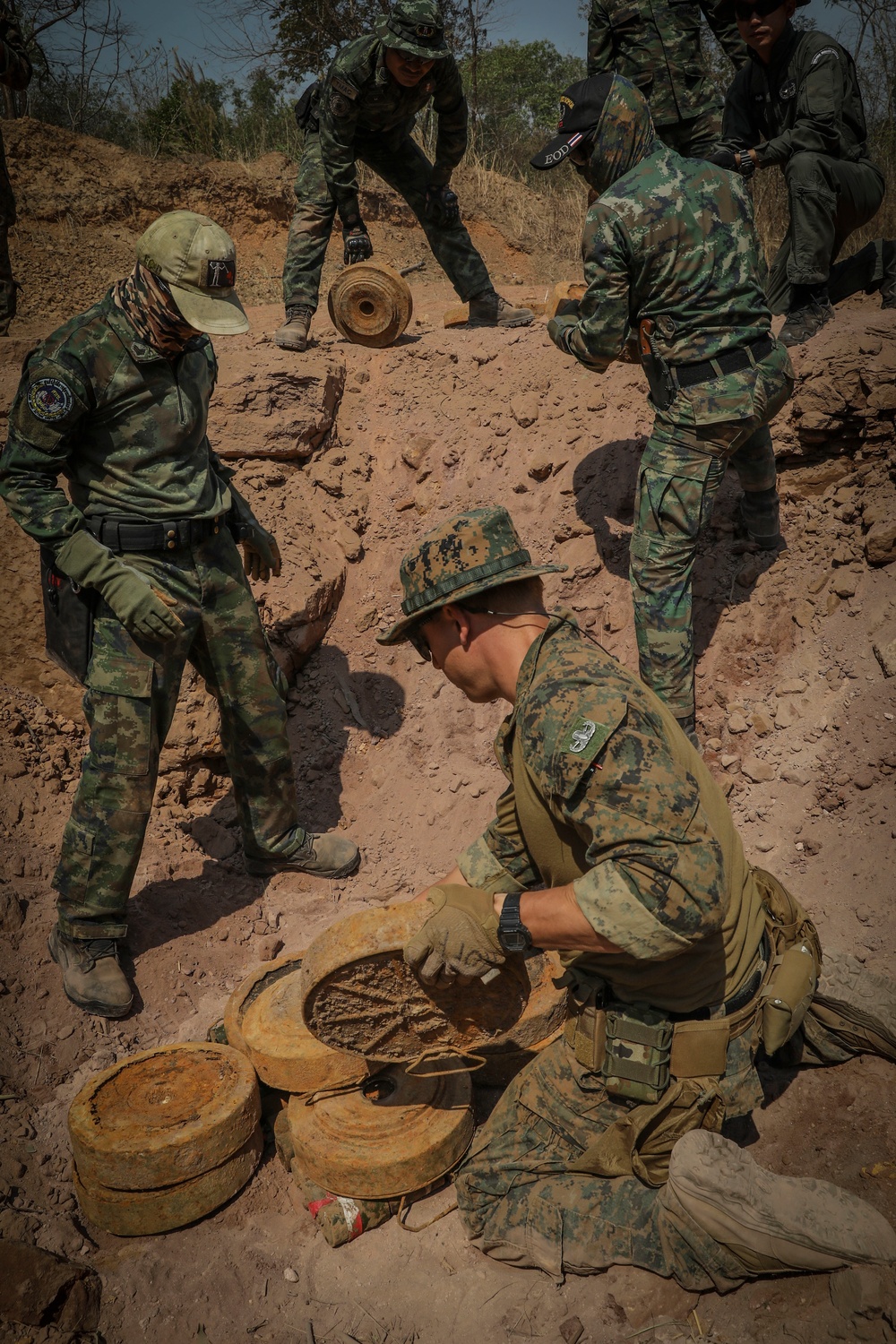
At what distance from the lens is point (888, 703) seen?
4.09 m

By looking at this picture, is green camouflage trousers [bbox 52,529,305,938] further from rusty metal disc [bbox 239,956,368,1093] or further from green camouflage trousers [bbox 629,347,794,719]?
green camouflage trousers [bbox 629,347,794,719]

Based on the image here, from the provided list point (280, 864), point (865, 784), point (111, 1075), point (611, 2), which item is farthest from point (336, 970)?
point (611, 2)

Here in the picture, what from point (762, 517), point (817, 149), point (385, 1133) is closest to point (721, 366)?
point (762, 517)

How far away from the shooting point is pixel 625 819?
208cm

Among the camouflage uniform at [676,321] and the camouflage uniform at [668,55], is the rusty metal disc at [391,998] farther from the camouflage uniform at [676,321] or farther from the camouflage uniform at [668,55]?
the camouflage uniform at [668,55]

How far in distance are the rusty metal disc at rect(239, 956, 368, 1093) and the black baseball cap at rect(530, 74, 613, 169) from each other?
12.4 feet

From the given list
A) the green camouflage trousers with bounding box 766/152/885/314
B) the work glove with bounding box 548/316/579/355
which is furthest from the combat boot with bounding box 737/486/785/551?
the green camouflage trousers with bounding box 766/152/885/314

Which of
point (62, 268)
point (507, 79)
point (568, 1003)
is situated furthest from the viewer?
point (507, 79)

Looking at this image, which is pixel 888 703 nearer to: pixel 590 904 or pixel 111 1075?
pixel 590 904

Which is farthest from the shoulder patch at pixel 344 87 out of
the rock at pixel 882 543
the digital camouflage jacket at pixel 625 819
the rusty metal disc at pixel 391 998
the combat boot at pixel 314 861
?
the rusty metal disc at pixel 391 998

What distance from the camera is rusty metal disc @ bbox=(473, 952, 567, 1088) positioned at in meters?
3.07

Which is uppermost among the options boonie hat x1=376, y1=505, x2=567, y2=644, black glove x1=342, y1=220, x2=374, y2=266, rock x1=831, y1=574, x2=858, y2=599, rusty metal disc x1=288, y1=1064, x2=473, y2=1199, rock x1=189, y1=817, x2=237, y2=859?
black glove x1=342, y1=220, x2=374, y2=266

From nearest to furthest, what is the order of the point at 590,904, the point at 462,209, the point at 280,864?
the point at 590,904 < the point at 280,864 < the point at 462,209

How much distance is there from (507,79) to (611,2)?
17074mm
